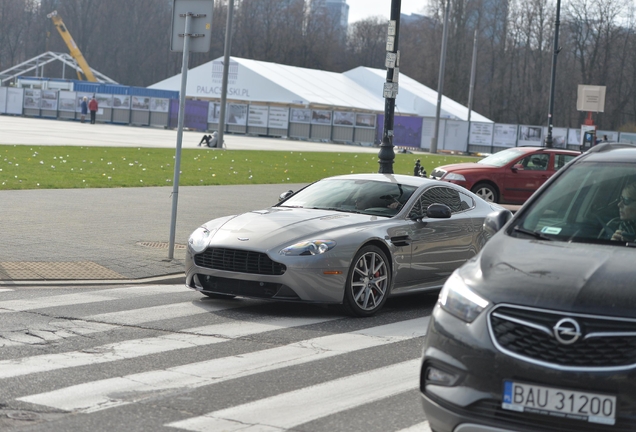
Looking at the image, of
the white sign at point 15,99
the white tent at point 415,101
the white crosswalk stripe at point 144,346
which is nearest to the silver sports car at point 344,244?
the white crosswalk stripe at point 144,346

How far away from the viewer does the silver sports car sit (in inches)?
358

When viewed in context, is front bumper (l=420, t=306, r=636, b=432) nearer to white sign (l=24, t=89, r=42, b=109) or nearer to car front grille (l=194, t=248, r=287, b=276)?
car front grille (l=194, t=248, r=287, b=276)

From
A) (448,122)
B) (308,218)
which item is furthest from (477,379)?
(448,122)

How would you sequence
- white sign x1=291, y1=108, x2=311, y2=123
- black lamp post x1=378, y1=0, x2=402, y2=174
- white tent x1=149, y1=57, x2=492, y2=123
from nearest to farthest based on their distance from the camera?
black lamp post x1=378, y1=0, x2=402, y2=174 < white sign x1=291, y1=108, x2=311, y2=123 < white tent x1=149, y1=57, x2=492, y2=123

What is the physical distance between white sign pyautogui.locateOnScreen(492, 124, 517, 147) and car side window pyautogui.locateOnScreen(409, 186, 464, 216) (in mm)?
50597

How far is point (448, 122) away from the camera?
204 ft

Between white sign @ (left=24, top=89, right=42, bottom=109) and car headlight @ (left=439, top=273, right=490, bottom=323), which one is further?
white sign @ (left=24, top=89, right=42, bottom=109)

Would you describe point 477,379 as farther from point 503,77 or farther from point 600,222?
point 503,77

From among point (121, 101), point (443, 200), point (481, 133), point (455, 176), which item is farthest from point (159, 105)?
point (443, 200)

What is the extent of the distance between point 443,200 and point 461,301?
5.90m

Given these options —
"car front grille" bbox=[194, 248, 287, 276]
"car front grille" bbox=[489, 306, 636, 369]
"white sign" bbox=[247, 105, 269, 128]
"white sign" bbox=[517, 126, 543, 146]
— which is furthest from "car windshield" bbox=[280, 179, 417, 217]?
"white sign" bbox=[247, 105, 269, 128]

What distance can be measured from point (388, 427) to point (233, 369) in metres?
1.63

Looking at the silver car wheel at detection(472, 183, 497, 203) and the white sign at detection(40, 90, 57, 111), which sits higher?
the white sign at detection(40, 90, 57, 111)

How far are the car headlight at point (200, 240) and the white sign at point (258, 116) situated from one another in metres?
57.4
